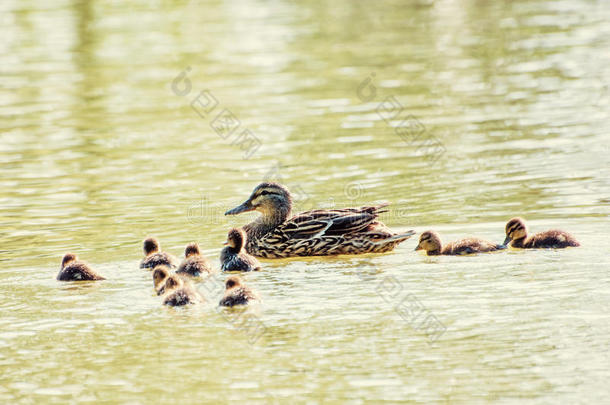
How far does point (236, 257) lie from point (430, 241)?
5.39 ft

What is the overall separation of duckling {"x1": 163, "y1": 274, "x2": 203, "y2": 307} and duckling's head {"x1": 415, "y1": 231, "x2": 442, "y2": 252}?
2.16 metres

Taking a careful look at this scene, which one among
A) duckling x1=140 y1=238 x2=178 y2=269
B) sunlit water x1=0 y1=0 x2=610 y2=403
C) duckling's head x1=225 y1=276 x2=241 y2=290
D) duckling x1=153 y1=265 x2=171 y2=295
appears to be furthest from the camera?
duckling x1=140 y1=238 x2=178 y2=269

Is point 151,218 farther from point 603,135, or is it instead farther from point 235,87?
point 235,87

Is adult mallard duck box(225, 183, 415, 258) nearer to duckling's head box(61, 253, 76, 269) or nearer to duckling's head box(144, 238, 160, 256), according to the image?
duckling's head box(144, 238, 160, 256)

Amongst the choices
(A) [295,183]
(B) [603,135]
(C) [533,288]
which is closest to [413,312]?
(C) [533,288]

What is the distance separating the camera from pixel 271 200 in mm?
10109

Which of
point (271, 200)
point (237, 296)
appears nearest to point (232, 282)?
point (237, 296)

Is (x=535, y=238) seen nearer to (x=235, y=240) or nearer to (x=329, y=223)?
(x=329, y=223)

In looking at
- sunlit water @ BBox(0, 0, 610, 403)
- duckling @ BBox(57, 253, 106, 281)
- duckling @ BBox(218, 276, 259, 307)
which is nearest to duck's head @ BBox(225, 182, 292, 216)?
sunlit water @ BBox(0, 0, 610, 403)

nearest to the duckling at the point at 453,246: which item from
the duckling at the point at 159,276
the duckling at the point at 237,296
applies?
the duckling at the point at 237,296

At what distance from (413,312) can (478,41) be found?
670 inches

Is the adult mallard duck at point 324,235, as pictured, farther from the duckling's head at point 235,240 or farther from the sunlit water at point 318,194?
the duckling's head at point 235,240

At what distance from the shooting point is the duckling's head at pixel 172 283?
8062mm

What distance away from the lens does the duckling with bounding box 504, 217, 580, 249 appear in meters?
8.84
